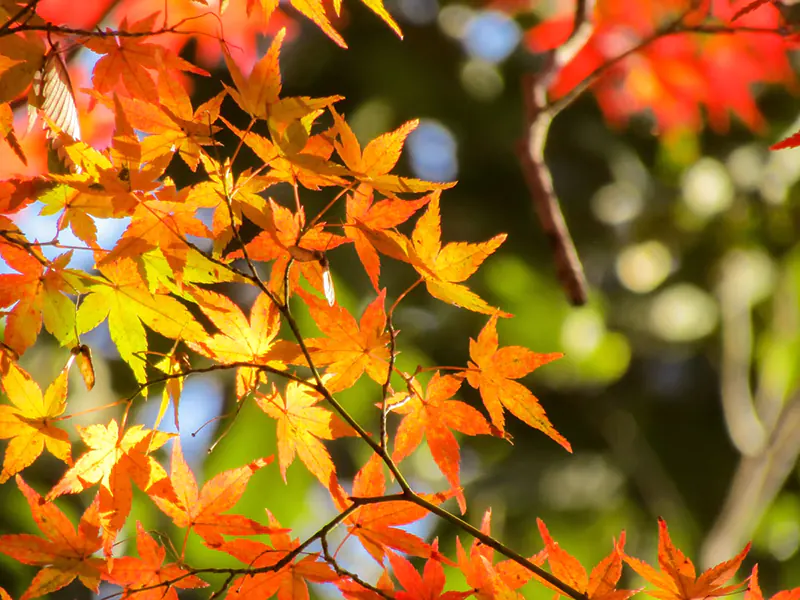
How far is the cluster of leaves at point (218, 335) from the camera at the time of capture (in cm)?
66

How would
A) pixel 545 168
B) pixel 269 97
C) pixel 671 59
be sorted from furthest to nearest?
pixel 671 59, pixel 545 168, pixel 269 97

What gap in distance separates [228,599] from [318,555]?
0.31 ft

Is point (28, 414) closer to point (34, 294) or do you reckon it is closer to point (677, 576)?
point (34, 294)

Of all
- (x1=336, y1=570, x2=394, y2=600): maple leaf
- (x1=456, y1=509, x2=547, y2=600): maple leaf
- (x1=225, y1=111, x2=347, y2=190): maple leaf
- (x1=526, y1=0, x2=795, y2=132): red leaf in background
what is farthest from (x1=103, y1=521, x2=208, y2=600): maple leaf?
(x1=526, y1=0, x2=795, y2=132): red leaf in background

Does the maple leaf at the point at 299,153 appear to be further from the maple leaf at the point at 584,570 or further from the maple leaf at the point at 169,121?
the maple leaf at the point at 584,570

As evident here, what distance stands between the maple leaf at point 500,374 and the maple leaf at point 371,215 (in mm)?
113

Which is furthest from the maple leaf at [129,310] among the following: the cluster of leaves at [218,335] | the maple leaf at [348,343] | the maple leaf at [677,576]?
the maple leaf at [677,576]

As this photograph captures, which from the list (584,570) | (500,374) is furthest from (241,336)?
(584,570)

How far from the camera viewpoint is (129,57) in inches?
29.1

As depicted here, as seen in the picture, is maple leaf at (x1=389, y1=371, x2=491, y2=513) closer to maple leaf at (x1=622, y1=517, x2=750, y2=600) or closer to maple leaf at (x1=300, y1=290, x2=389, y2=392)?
maple leaf at (x1=300, y1=290, x2=389, y2=392)

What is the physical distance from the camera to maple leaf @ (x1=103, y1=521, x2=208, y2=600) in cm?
70

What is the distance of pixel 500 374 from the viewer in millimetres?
711

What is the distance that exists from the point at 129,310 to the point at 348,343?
0.67ft

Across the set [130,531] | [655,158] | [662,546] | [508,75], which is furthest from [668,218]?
[662,546]
